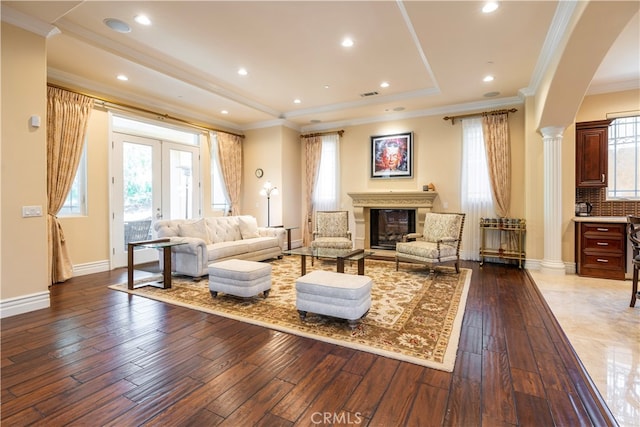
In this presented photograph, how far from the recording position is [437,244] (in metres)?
5.10

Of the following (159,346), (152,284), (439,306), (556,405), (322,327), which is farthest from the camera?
(152,284)

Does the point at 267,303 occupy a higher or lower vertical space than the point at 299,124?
lower

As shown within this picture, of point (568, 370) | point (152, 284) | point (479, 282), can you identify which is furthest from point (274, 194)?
point (568, 370)

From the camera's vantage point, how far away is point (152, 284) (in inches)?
178

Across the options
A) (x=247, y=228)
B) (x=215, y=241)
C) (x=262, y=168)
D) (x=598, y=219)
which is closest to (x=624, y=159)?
(x=598, y=219)

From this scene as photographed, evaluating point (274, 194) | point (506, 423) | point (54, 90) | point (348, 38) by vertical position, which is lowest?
point (506, 423)

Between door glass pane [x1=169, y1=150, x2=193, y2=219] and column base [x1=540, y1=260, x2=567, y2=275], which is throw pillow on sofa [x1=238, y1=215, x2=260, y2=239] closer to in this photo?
door glass pane [x1=169, y1=150, x2=193, y2=219]

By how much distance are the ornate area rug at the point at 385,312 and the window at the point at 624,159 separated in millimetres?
3049

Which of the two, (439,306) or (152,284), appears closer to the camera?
(439,306)

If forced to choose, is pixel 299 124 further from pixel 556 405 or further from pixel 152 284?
pixel 556 405

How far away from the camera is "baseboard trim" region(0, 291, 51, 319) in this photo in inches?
128

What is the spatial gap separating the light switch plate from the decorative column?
7.31 meters

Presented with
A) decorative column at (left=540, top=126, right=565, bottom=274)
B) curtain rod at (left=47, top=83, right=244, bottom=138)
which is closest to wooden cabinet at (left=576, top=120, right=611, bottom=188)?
decorative column at (left=540, top=126, right=565, bottom=274)

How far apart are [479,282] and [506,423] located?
3.30m
